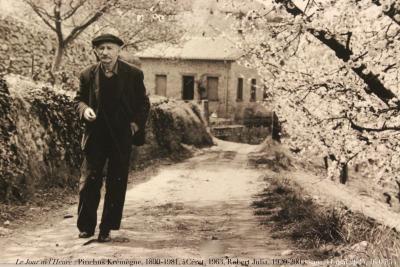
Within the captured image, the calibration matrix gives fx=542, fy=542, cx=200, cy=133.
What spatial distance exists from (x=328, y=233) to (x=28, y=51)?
45.2 feet

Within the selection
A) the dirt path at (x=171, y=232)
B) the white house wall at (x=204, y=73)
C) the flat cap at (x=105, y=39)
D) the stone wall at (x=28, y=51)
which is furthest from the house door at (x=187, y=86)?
the flat cap at (x=105, y=39)

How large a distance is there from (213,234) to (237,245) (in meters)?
0.64

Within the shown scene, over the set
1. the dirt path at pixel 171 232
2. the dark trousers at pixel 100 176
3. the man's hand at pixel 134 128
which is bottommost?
the dirt path at pixel 171 232

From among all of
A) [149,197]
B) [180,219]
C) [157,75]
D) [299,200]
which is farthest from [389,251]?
[157,75]

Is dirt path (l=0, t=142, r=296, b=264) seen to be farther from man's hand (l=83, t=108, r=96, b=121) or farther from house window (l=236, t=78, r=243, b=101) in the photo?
house window (l=236, t=78, r=243, b=101)

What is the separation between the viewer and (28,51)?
55.7 feet

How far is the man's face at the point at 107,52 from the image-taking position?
480 centimetres

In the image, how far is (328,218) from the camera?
5.76 meters

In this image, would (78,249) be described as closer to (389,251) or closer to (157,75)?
(389,251)

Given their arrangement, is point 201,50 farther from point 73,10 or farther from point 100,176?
point 100,176

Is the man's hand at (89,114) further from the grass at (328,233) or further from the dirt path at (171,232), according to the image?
the grass at (328,233)

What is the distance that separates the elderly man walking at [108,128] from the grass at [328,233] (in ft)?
6.21

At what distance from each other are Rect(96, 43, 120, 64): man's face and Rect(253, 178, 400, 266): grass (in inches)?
99.2

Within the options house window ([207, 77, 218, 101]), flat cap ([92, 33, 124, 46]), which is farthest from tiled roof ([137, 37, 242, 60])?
flat cap ([92, 33, 124, 46])
